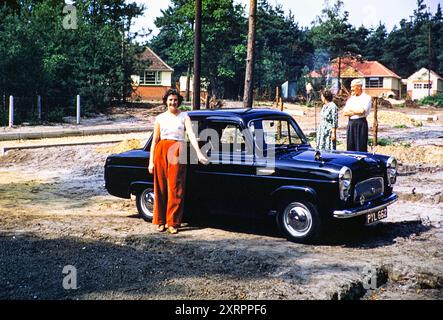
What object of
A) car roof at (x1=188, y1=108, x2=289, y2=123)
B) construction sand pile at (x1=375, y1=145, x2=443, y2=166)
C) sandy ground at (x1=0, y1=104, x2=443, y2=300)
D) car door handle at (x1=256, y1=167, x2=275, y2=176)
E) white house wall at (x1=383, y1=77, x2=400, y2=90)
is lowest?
sandy ground at (x1=0, y1=104, x2=443, y2=300)

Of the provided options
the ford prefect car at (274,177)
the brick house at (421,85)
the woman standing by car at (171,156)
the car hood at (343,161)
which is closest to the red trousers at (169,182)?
the woman standing by car at (171,156)

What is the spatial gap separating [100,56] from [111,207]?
23678 millimetres

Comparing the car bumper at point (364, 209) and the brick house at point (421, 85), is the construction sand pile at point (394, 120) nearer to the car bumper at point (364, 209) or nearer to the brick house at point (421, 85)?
the car bumper at point (364, 209)

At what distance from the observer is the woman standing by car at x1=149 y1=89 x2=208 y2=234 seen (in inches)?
279

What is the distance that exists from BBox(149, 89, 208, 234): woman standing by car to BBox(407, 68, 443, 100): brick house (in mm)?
75579

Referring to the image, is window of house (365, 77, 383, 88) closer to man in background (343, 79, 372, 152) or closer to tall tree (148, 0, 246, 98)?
tall tree (148, 0, 246, 98)

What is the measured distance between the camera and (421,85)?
78.4 metres

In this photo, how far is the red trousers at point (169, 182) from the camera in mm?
7098

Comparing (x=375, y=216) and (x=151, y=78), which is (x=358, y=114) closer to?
(x=375, y=216)

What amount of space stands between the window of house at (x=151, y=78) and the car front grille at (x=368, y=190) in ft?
154

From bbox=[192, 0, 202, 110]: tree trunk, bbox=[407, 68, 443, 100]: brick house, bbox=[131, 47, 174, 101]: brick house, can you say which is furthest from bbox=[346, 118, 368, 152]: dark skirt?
bbox=[407, 68, 443, 100]: brick house

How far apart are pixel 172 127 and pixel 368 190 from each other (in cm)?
271
